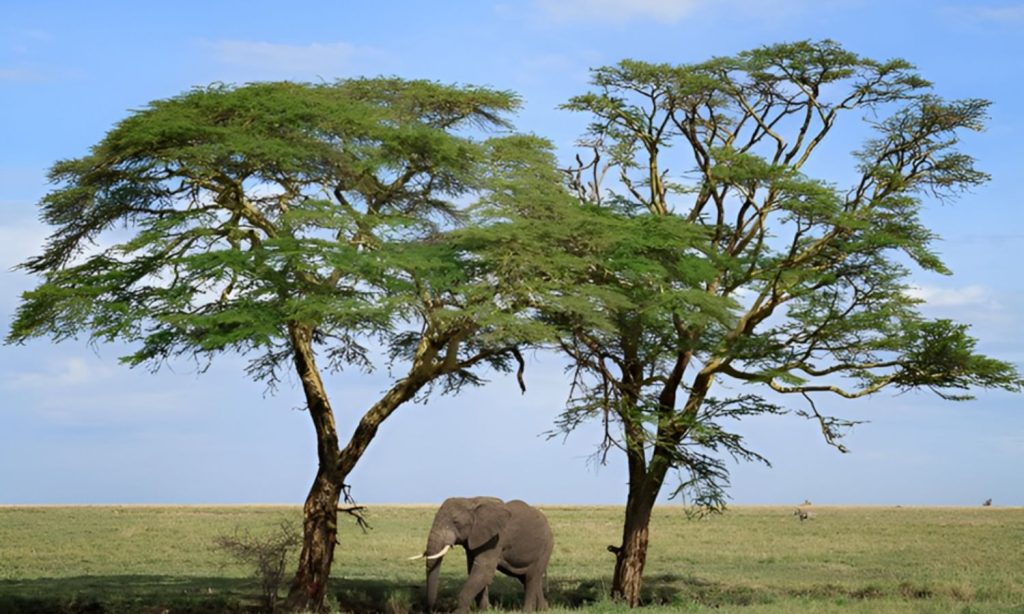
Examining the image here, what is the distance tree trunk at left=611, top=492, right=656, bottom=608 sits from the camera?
23469mm

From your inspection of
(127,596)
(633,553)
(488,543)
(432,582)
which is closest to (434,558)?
(432,582)

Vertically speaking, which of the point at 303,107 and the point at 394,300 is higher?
the point at 303,107

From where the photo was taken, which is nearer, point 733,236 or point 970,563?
point 733,236

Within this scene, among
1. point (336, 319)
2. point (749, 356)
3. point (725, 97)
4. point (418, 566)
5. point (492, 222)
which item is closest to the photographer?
point (336, 319)

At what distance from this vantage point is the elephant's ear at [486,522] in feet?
68.7

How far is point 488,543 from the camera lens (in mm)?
21141

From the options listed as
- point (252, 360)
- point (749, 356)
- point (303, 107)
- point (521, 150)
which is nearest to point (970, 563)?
point (749, 356)

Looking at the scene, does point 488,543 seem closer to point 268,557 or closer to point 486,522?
point 486,522

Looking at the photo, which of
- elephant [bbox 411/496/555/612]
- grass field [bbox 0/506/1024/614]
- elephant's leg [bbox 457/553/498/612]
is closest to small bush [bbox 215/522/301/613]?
grass field [bbox 0/506/1024/614]

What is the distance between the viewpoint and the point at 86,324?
21.4m

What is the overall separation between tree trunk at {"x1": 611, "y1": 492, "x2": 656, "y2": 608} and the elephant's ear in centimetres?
325

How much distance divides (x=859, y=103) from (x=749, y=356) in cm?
596

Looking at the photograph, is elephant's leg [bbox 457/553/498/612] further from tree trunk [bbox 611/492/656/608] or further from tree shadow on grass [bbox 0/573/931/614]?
tree trunk [bbox 611/492/656/608]

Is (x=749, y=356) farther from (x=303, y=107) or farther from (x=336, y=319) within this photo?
(x=303, y=107)
